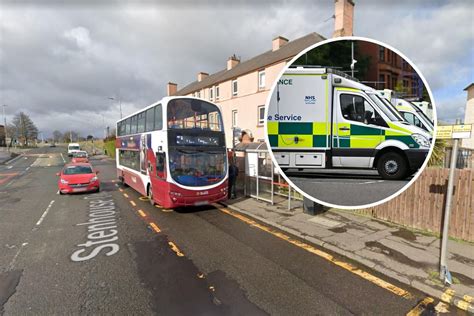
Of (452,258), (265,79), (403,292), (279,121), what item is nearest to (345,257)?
(403,292)

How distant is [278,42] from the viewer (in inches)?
861

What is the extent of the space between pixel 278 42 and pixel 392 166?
2299 centimetres

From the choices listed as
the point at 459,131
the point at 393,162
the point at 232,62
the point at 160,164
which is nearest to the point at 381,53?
the point at 393,162

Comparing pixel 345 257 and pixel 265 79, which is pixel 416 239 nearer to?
pixel 345 257

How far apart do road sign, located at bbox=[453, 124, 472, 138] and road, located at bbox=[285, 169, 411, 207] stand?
1933 millimetres

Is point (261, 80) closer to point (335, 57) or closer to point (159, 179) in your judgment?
point (159, 179)

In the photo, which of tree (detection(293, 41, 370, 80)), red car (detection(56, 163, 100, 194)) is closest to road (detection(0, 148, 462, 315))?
tree (detection(293, 41, 370, 80))

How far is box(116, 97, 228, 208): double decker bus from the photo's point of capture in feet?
24.8

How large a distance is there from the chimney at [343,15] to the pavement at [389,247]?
381 centimetres

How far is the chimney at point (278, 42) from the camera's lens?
71.5ft

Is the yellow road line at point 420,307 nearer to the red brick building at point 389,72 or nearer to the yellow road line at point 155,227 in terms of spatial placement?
the red brick building at point 389,72

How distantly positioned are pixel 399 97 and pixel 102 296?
422 centimetres

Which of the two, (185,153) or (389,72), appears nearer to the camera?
(389,72)

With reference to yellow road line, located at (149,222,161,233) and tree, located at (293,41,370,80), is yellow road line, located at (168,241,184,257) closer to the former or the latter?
yellow road line, located at (149,222,161,233)
